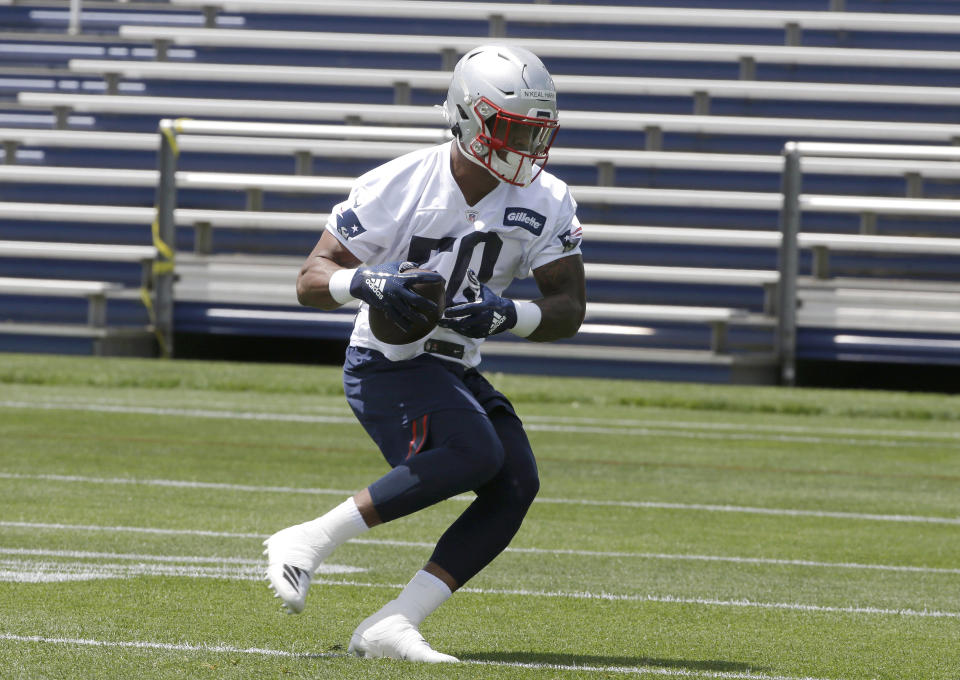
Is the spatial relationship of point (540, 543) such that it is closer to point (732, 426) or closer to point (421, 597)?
point (421, 597)

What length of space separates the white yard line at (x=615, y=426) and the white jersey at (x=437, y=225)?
6579mm

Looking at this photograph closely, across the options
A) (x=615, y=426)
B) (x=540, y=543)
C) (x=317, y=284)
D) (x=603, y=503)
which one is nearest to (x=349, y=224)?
(x=317, y=284)

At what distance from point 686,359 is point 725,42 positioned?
484cm

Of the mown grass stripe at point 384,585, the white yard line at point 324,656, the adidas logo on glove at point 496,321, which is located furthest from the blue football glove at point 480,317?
the mown grass stripe at point 384,585

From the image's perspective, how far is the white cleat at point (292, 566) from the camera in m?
3.66

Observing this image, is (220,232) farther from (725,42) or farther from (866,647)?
(866,647)

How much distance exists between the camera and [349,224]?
13.0 ft

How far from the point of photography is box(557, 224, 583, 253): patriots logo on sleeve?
4.08m

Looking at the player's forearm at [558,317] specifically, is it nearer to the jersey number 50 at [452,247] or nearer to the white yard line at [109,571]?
the jersey number 50 at [452,247]

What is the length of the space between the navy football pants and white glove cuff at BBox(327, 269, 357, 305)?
10.2 inches

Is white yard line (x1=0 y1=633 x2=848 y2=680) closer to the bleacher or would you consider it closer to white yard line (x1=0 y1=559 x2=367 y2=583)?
white yard line (x1=0 y1=559 x2=367 y2=583)

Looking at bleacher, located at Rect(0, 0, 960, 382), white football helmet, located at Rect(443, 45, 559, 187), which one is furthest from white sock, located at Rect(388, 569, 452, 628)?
bleacher, located at Rect(0, 0, 960, 382)

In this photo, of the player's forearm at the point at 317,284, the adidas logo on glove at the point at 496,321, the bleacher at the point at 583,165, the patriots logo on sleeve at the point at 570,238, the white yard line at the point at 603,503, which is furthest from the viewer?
the bleacher at the point at 583,165

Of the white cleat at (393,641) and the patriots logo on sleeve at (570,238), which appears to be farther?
the patriots logo on sleeve at (570,238)
